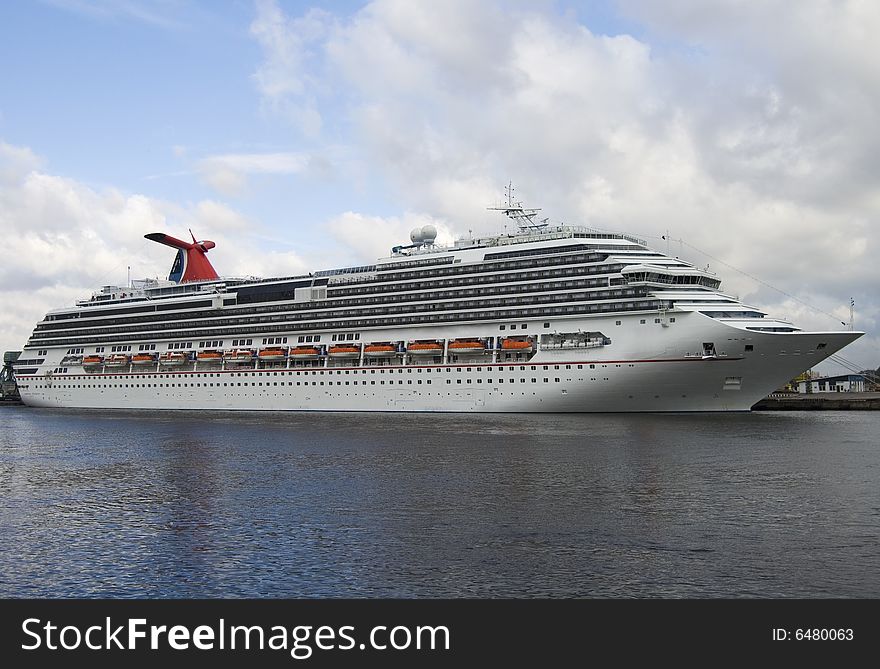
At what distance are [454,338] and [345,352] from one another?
11.6m

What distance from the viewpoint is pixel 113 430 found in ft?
197

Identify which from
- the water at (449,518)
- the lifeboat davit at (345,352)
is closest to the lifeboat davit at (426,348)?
the lifeboat davit at (345,352)

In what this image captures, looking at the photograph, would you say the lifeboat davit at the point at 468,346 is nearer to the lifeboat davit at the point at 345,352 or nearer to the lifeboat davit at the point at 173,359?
the lifeboat davit at the point at 345,352

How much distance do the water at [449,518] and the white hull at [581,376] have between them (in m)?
14.3

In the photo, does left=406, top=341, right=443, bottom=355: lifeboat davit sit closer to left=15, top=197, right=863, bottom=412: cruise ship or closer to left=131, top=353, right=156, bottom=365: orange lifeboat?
A: left=15, top=197, right=863, bottom=412: cruise ship

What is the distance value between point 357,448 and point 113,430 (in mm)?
25752

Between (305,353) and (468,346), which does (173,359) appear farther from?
(468,346)

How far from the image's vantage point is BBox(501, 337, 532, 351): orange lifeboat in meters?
66.8

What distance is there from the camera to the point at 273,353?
272ft

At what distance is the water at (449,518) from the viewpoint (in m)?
17.6

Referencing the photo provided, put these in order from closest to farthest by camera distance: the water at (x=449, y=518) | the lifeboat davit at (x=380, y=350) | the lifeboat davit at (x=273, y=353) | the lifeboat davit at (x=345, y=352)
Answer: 1. the water at (x=449, y=518)
2. the lifeboat davit at (x=380, y=350)
3. the lifeboat davit at (x=345, y=352)
4. the lifeboat davit at (x=273, y=353)

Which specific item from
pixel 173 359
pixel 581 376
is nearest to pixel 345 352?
pixel 173 359

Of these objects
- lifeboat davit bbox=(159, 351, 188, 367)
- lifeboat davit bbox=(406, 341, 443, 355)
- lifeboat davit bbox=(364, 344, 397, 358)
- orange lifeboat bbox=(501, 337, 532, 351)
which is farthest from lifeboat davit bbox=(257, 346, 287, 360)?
orange lifeboat bbox=(501, 337, 532, 351)
